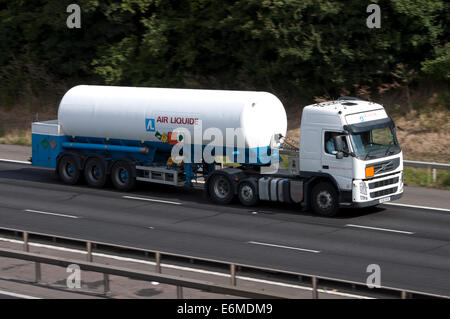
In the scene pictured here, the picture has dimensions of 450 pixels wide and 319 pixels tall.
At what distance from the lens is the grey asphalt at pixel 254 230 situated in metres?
16.6

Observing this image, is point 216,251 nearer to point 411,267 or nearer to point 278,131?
point 411,267

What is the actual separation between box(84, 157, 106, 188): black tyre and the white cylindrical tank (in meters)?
0.84

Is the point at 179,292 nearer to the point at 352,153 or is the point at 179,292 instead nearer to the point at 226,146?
the point at 352,153

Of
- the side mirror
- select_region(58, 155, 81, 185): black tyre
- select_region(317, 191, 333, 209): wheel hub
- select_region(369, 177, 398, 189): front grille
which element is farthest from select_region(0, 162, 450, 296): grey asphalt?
the side mirror

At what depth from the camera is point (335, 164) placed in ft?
69.8

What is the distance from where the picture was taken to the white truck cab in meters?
21.0

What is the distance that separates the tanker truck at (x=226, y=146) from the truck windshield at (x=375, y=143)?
27mm

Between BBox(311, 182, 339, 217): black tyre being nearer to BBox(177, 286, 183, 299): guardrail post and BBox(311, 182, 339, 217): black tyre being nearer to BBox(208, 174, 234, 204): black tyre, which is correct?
BBox(208, 174, 234, 204): black tyre

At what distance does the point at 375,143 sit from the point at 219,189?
4725 millimetres

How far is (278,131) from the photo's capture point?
77.2ft

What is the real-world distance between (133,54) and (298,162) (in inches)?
786

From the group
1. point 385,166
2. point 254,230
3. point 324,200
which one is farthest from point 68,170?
point 385,166
